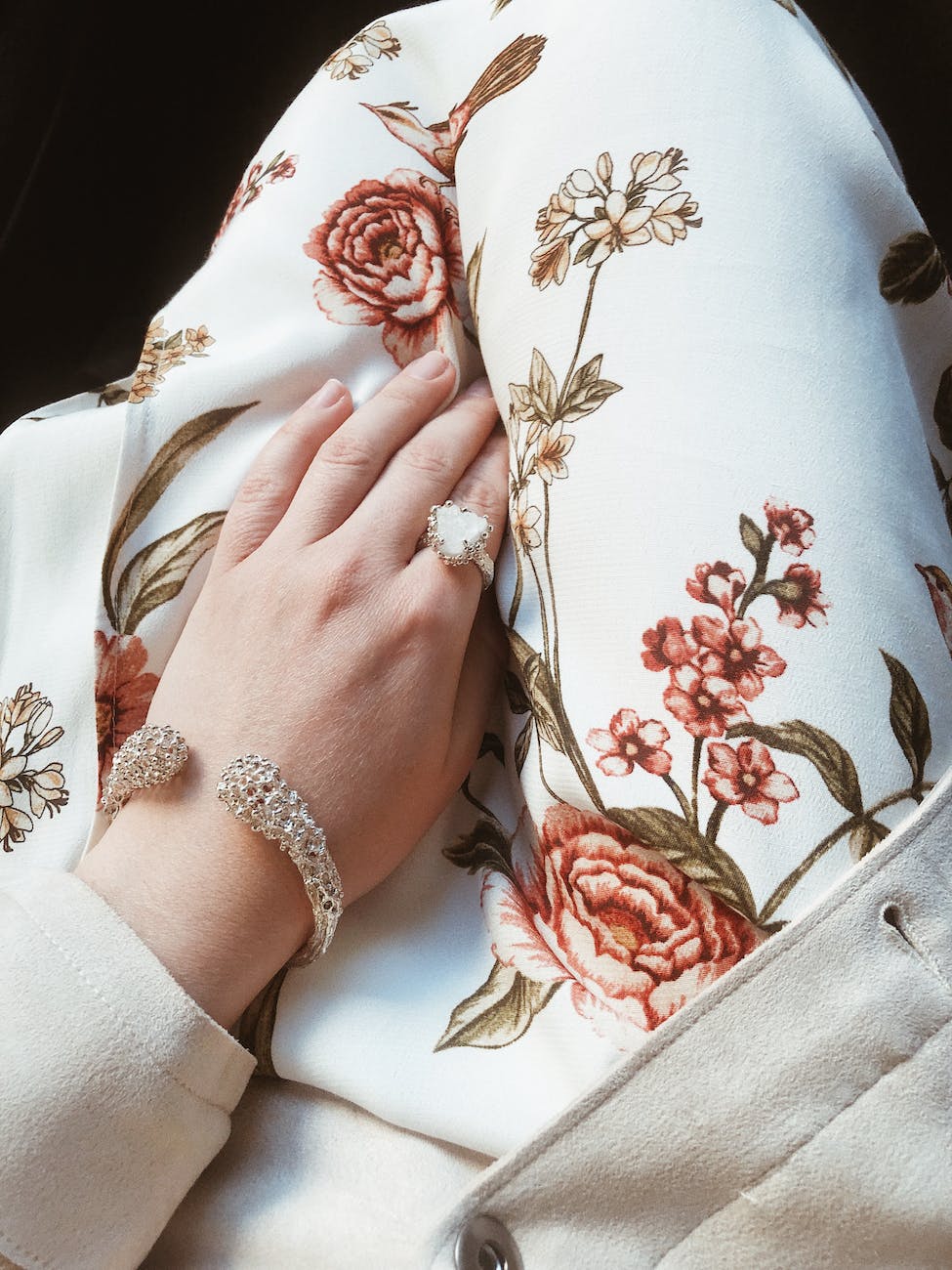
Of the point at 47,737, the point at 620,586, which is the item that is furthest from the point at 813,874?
the point at 47,737

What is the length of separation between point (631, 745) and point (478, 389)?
0.96ft

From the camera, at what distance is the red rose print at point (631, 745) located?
0.44 metres

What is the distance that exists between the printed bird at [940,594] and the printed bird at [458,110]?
1.23 ft

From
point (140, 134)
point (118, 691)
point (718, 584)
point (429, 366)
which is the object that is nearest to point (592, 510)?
point (718, 584)

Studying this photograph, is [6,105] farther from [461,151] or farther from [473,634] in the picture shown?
[473,634]

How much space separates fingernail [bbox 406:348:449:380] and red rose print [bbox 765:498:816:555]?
24 cm

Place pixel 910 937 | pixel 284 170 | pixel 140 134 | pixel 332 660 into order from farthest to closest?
pixel 140 134 → pixel 284 170 → pixel 332 660 → pixel 910 937

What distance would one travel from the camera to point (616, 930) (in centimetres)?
46

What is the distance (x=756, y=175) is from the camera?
0.50 meters

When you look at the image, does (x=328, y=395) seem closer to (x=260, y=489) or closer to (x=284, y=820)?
(x=260, y=489)

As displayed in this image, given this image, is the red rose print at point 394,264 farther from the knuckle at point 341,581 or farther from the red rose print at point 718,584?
the red rose print at point 718,584

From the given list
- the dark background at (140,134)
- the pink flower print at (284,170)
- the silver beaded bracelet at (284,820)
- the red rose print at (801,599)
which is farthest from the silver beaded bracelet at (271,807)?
the dark background at (140,134)

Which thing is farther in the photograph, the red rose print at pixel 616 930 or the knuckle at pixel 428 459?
the knuckle at pixel 428 459

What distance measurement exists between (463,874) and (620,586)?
19 cm
